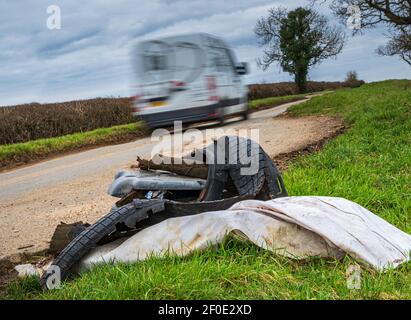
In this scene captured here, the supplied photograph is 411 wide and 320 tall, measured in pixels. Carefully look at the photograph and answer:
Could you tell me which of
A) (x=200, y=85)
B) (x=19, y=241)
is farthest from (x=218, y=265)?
(x=200, y=85)

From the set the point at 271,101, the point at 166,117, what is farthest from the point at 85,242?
the point at 271,101

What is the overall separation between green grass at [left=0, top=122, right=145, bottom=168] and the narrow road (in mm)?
1095

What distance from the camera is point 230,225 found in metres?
3.64

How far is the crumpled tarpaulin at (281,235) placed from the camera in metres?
3.46

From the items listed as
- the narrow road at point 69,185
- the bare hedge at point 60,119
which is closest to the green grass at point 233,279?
the narrow road at point 69,185

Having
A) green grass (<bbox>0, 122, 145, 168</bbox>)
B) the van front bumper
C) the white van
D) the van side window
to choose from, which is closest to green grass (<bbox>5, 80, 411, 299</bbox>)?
the white van

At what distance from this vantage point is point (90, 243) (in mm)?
3689

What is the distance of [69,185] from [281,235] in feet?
16.6

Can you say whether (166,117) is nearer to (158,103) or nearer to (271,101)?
(158,103)

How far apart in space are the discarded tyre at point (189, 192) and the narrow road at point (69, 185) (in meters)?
1.27

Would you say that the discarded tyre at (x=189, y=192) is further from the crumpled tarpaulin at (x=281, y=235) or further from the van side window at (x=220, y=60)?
the van side window at (x=220, y=60)

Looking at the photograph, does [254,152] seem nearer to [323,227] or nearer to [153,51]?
[323,227]

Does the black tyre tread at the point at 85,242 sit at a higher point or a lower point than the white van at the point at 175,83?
lower

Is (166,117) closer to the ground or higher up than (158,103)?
closer to the ground
